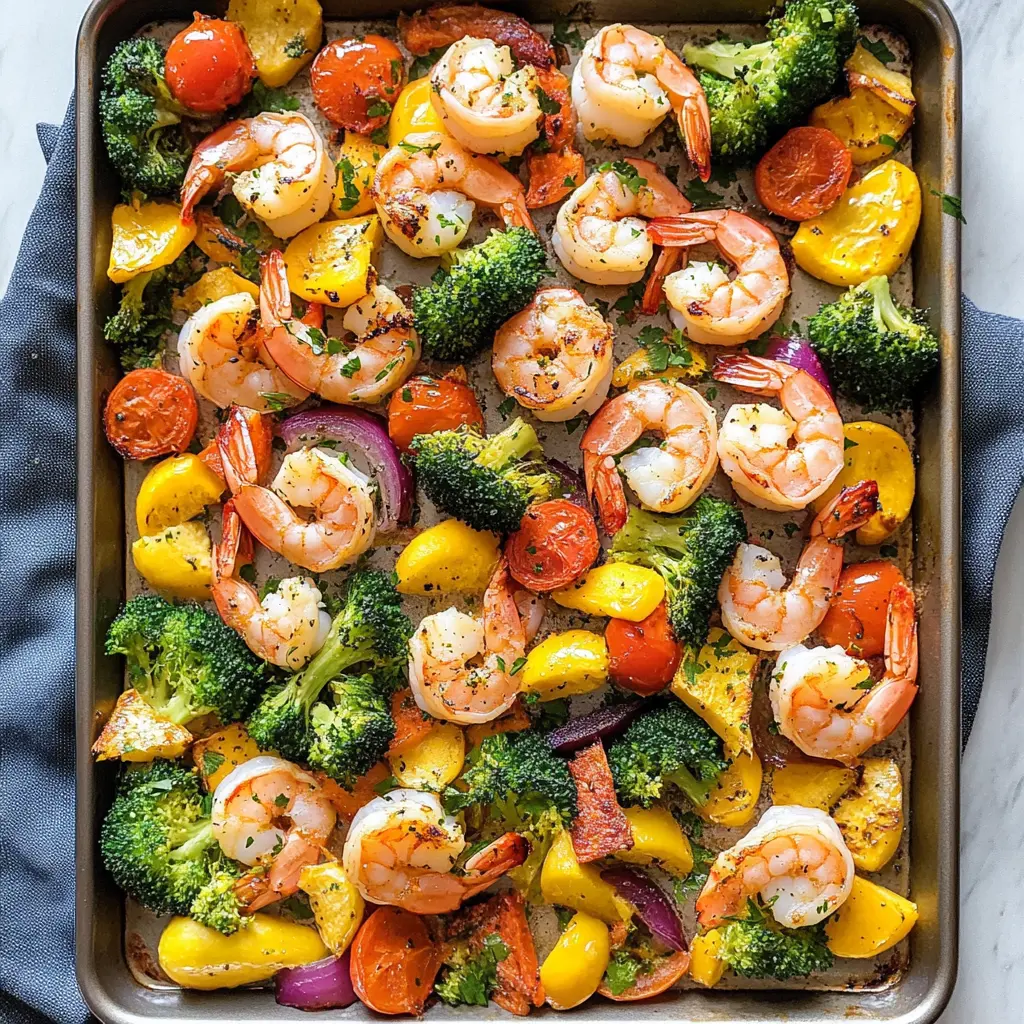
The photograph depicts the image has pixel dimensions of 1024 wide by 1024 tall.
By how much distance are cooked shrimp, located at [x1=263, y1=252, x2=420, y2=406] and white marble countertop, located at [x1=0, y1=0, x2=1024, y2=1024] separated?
5.53 feet

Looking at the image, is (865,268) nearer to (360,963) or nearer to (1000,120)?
(1000,120)

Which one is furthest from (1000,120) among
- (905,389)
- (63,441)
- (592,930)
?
(63,441)

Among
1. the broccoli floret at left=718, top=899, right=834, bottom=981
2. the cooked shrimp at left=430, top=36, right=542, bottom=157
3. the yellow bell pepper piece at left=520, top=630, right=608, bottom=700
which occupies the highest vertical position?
the cooked shrimp at left=430, top=36, right=542, bottom=157

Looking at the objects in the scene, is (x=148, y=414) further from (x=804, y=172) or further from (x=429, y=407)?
(x=804, y=172)

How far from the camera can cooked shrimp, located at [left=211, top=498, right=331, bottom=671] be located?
10.6 feet

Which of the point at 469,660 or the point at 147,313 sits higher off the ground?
the point at 147,313

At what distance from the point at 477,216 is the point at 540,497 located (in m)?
0.81

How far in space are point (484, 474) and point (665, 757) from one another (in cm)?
88

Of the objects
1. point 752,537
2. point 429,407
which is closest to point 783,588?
point 752,537

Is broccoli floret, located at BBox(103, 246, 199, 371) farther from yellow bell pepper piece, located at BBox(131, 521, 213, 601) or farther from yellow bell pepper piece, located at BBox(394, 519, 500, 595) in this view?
yellow bell pepper piece, located at BBox(394, 519, 500, 595)

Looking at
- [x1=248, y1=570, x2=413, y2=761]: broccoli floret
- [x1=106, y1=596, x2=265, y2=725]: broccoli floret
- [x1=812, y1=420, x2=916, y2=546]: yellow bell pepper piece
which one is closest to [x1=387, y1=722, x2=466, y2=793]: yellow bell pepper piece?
[x1=248, y1=570, x2=413, y2=761]: broccoli floret

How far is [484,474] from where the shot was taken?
315cm

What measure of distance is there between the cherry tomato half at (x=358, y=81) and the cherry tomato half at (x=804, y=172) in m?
1.06

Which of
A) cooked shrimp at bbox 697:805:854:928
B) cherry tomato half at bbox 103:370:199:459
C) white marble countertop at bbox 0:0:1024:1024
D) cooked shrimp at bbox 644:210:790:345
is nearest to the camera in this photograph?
cooked shrimp at bbox 697:805:854:928
